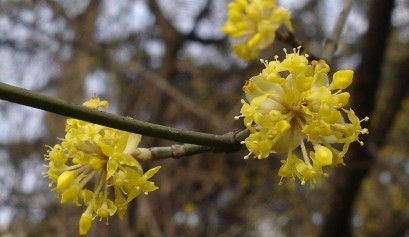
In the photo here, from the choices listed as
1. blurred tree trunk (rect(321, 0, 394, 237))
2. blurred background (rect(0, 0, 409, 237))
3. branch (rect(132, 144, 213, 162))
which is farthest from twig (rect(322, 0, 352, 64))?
blurred background (rect(0, 0, 409, 237))

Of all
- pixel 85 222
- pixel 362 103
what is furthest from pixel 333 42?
pixel 362 103

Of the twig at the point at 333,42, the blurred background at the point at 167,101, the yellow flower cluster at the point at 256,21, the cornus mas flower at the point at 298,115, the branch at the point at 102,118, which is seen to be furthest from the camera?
the blurred background at the point at 167,101

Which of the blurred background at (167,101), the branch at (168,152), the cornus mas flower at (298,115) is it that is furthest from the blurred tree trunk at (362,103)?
the branch at (168,152)

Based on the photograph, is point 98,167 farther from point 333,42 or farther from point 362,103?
point 362,103

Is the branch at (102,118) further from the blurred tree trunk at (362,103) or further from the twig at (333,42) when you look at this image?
the blurred tree trunk at (362,103)

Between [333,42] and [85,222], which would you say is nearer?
[85,222]

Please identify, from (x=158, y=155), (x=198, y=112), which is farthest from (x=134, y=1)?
(x=158, y=155)
